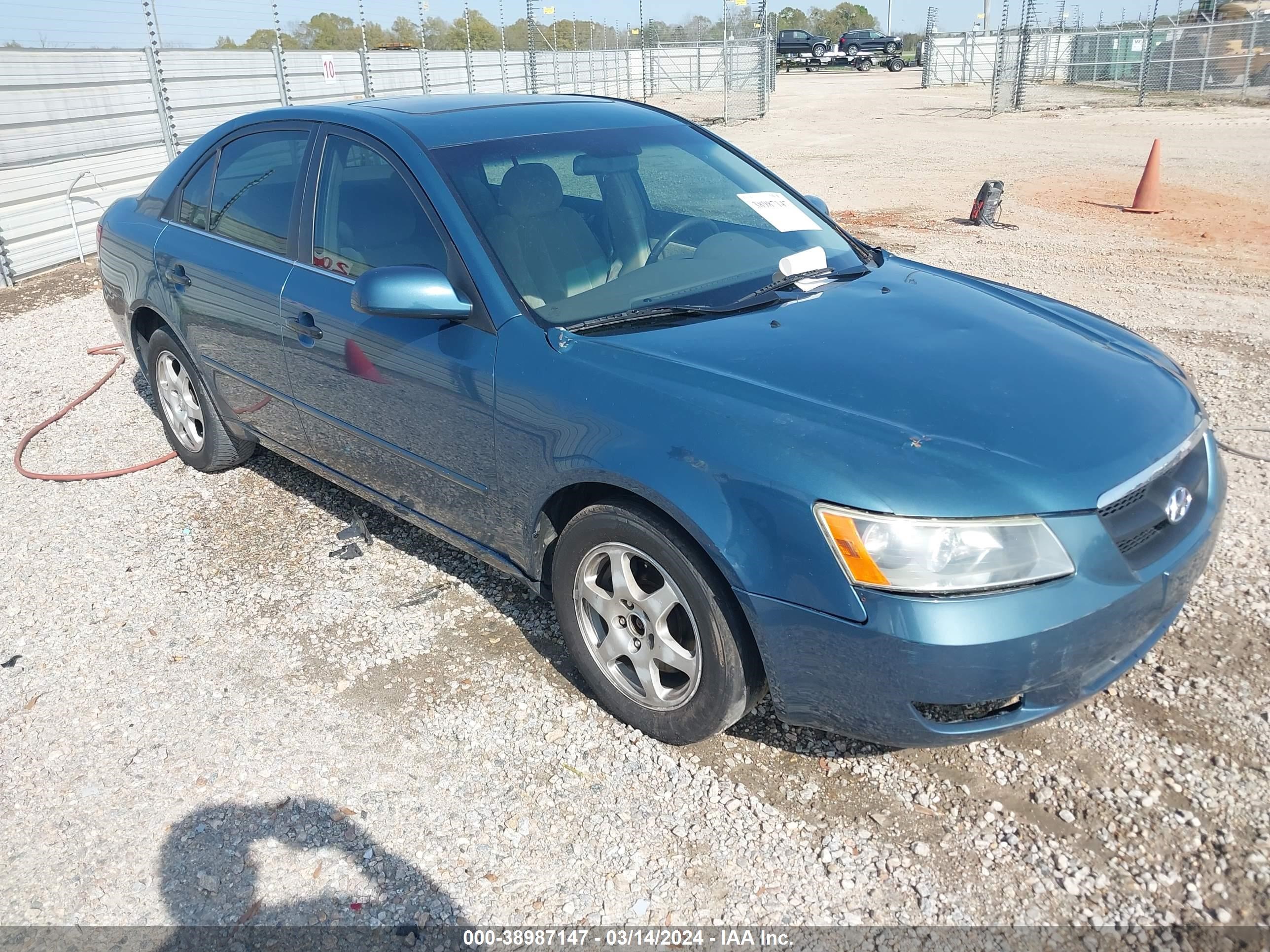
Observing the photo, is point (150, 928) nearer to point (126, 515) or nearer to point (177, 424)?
point (126, 515)

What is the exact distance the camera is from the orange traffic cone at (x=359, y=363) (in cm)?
340

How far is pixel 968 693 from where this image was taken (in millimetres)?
2279

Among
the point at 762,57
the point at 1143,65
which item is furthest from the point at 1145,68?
the point at 762,57

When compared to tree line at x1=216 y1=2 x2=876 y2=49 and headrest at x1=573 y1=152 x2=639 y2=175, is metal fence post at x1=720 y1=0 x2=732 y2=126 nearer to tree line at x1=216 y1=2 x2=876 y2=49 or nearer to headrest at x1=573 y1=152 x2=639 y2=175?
tree line at x1=216 y1=2 x2=876 y2=49

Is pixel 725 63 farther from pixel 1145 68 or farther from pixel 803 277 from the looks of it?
pixel 803 277

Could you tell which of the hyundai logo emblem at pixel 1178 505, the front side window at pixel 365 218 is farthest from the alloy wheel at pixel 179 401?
the hyundai logo emblem at pixel 1178 505

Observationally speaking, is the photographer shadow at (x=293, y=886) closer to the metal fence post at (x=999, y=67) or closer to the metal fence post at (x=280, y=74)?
the metal fence post at (x=280, y=74)

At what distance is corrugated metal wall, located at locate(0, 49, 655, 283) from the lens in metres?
10.0

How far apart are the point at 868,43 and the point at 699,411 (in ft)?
183

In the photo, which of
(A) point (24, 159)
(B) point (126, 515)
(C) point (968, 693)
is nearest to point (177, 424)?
(B) point (126, 515)

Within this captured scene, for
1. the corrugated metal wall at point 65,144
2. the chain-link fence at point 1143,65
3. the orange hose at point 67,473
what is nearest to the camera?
the orange hose at point 67,473

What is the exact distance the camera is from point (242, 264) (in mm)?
4012

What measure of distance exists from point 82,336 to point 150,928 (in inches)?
264

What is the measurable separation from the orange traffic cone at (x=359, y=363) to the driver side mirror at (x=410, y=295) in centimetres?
41
